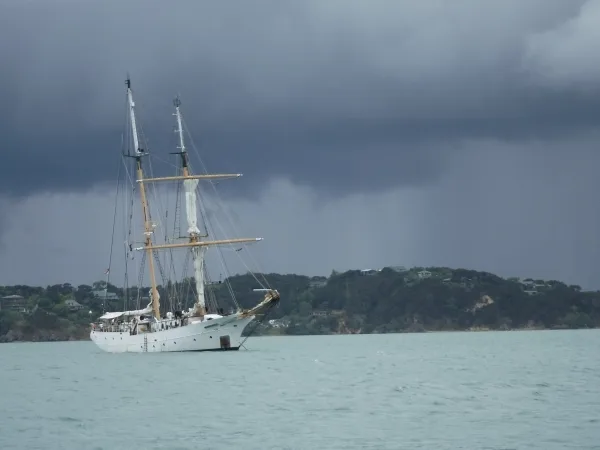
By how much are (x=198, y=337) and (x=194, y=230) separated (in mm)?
13837

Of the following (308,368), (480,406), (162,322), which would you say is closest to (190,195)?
(162,322)

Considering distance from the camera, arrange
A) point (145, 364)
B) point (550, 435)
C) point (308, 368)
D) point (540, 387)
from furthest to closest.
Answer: point (145, 364)
point (308, 368)
point (540, 387)
point (550, 435)

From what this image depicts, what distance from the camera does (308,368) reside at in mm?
102250

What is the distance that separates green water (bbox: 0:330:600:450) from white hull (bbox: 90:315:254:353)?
2380 centimetres

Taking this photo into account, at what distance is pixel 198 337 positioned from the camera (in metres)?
127

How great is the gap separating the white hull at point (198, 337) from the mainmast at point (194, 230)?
291 cm

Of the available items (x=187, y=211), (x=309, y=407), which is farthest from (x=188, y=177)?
(x=309, y=407)

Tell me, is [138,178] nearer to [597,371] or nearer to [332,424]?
[597,371]

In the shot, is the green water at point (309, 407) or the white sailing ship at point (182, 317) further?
the white sailing ship at point (182, 317)

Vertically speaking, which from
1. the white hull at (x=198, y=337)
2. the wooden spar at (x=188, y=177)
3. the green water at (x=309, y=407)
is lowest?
the green water at (x=309, y=407)

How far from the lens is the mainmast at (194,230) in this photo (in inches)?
5123

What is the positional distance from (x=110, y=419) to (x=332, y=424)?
464 inches

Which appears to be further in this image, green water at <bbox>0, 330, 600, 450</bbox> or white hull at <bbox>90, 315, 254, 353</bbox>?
white hull at <bbox>90, 315, 254, 353</bbox>

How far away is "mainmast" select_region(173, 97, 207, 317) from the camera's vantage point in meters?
130
